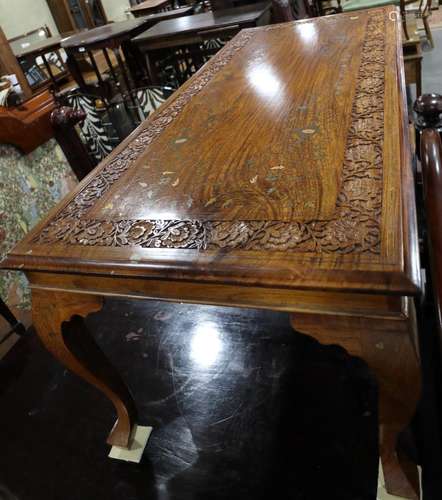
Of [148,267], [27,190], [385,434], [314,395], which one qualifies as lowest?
[314,395]

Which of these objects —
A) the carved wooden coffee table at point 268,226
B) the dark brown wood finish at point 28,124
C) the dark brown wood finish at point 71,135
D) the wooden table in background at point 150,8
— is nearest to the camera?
the carved wooden coffee table at point 268,226

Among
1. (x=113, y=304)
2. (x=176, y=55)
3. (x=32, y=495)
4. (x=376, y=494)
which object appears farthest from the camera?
(x=176, y=55)

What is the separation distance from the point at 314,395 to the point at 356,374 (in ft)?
0.45

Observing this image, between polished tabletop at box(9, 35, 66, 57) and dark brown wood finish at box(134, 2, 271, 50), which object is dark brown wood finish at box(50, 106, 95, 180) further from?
polished tabletop at box(9, 35, 66, 57)

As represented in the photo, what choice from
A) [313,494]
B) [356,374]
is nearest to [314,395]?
[356,374]

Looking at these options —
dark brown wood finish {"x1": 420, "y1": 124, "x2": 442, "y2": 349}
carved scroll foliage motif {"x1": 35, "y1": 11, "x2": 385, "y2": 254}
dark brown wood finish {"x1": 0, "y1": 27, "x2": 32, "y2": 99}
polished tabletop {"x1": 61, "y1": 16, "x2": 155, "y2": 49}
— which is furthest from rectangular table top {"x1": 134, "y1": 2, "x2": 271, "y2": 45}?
dark brown wood finish {"x1": 420, "y1": 124, "x2": 442, "y2": 349}

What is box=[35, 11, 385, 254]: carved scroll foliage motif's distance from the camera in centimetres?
60

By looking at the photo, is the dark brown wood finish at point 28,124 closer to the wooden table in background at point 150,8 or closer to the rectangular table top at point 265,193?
the rectangular table top at point 265,193

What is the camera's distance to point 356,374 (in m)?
1.12

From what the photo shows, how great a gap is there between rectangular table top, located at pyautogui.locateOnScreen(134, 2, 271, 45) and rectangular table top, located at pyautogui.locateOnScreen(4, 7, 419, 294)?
1.69m

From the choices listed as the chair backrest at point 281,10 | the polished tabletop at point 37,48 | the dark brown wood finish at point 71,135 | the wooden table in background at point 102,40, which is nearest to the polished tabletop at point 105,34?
the wooden table in background at point 102,40

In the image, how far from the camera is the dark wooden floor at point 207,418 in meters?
0.96

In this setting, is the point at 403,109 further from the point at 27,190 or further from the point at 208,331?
the point at 27,190

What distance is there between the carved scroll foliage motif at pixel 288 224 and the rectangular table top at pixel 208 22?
78.4 inches
